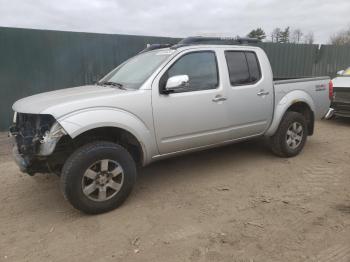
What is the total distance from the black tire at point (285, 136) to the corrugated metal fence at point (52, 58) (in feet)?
15.4

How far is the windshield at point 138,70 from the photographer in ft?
11.8

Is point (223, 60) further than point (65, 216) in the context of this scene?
Yes

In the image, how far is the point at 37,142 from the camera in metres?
2.96

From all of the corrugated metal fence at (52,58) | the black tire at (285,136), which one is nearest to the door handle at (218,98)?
the black tire at (285,136)

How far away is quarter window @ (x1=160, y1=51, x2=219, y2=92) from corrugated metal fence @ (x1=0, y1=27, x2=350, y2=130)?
429 centimetres

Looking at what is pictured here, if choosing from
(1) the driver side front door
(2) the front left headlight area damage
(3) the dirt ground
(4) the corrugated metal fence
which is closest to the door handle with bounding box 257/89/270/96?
(1) the driver side front door

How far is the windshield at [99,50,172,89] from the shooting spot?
11.8 feet

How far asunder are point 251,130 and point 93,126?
7.80 ft

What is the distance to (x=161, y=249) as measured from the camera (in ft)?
8.69

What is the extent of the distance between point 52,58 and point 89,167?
4.98 m

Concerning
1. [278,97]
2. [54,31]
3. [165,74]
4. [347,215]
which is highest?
[54,31]

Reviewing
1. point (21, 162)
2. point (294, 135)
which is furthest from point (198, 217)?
point (294, 135)

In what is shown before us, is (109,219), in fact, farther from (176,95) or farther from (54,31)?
(54,31)

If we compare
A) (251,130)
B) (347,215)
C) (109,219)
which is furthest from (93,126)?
(347,215)
